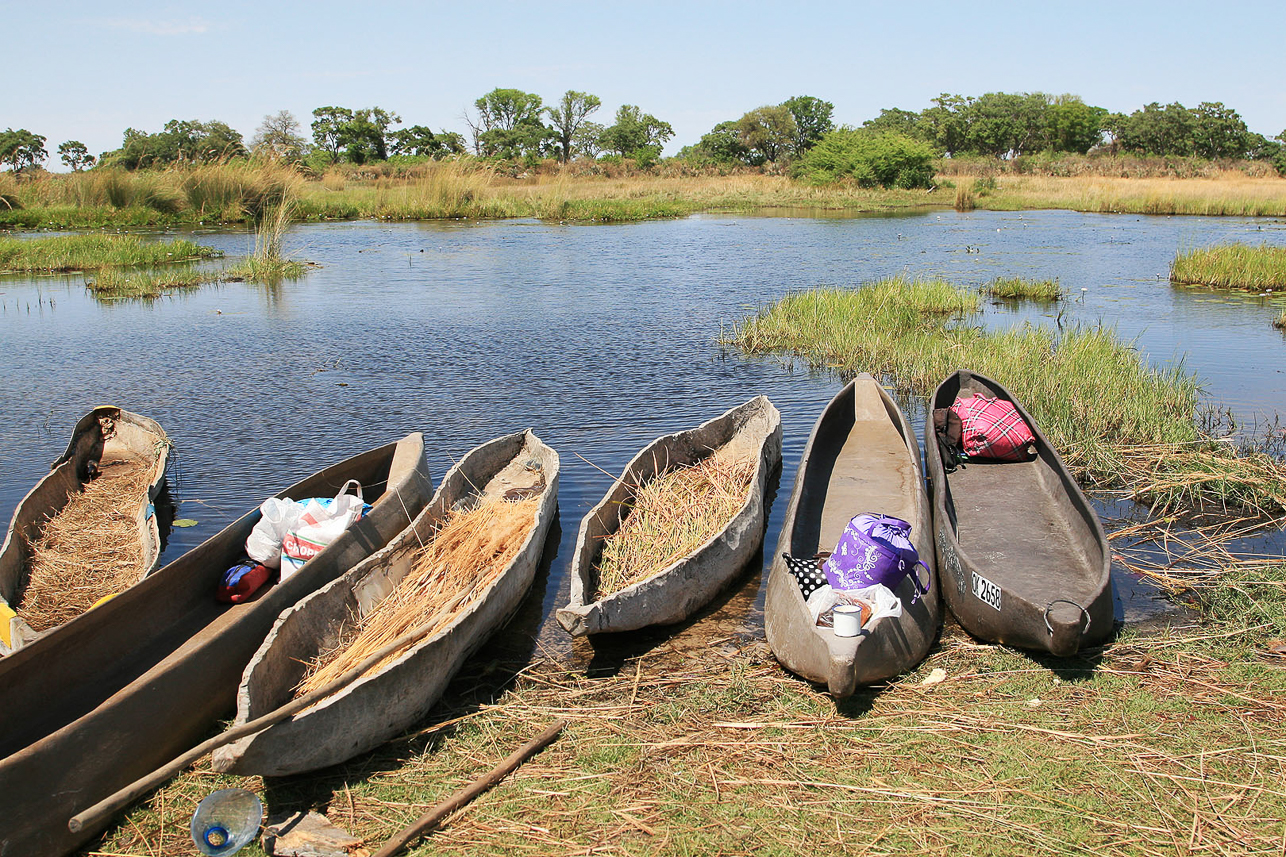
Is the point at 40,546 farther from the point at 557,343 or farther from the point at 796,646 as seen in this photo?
the point at 557,343

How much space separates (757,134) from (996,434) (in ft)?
255

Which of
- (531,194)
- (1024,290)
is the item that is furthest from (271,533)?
(531,194)

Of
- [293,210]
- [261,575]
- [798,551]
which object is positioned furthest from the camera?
[293,210]

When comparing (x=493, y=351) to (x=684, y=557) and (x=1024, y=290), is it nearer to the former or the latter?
(x=684, y=557)

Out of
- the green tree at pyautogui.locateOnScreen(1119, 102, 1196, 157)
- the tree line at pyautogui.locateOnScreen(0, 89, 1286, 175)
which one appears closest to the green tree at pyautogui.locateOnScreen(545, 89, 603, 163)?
the tree line at pyautogui.locateOnScreen(0, 89, 1286, 175)

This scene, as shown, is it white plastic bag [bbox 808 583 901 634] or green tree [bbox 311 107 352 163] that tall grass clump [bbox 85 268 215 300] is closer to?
white plastic bag [bbox 808 583 901 634]

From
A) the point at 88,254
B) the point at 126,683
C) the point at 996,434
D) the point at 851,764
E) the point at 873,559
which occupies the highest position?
the point at 88,254

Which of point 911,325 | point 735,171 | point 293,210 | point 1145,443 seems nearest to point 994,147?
point 735,171

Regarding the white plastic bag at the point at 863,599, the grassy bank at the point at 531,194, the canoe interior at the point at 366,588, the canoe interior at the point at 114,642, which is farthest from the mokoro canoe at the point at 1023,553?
the grassy bank at the point at 531,194

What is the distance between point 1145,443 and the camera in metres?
8.45

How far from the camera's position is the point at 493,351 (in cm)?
1414

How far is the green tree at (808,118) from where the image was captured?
271 ft

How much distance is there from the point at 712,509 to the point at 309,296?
587 inches

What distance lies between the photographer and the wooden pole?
12.1 feet
